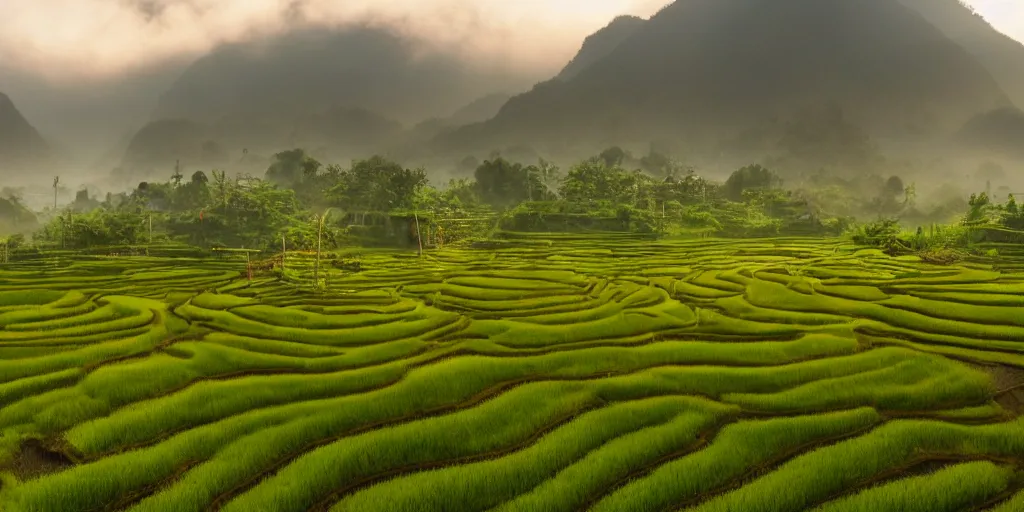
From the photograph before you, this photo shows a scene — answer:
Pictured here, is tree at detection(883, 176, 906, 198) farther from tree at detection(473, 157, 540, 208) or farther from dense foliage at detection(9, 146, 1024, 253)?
tree at detection(473, 157, 540, 208)

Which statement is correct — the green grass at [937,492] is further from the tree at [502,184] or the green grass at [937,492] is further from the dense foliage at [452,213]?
the tree at [502,184]

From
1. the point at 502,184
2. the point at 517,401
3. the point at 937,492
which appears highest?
the point at 502,184

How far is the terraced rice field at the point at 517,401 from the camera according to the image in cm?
698

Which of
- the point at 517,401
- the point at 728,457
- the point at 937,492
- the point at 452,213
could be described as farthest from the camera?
the point at 452,213

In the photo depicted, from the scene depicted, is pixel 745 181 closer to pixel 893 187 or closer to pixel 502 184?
pixel 893 187

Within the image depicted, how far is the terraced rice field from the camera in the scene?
698 centimetres

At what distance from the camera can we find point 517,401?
9.87 m

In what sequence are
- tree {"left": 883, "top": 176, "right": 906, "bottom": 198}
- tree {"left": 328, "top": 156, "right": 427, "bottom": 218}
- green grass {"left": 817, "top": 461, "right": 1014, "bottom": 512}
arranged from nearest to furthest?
green grass {"left": 817, "top": 461, "right": 1014, "bottom": 512}, tree {"left": 328, "top": 156, "right": 427, "bottom": 218}, tree {"left": 883, "top": 176, "right": 906, "bottom": 198}

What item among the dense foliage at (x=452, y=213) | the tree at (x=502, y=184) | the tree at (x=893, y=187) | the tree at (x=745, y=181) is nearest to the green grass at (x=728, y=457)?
the dense foliage at (x=452, y=213)

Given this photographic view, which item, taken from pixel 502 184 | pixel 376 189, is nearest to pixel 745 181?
pixel 502 184

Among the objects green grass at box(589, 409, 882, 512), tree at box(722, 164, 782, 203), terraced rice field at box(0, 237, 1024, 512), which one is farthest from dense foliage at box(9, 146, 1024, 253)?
green grass at box(589, 409, 882, 512)

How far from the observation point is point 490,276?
1008 inches

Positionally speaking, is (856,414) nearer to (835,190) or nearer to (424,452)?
(424,452)

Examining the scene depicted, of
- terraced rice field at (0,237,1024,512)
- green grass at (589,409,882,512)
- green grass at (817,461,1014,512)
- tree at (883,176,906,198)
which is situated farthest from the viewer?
tree at (883,176,906,198)
